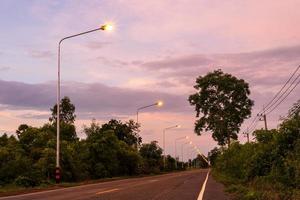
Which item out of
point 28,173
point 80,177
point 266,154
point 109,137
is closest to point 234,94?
point 109,137

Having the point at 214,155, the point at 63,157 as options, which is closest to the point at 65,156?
the point at 63,157

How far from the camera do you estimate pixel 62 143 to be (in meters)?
48.1

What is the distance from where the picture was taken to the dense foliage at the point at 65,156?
39.8 meters

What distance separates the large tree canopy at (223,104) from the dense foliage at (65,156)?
11293mm

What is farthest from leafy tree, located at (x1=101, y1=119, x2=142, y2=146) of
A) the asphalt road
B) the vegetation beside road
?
the asphalt road

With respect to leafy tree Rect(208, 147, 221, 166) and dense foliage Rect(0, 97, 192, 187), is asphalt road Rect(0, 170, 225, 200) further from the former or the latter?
leafy tree Rect(208, 147, 221, 166)

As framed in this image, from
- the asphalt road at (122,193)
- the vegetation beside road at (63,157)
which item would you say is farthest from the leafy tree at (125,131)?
the asphalt road at (122,193)

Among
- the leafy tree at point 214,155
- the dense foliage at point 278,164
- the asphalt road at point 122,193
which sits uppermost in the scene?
the leafy tree at point 214,155

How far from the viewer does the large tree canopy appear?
2702 inches

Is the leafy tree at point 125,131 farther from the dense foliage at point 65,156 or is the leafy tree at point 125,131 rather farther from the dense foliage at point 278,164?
the dense foliage at point 278,164

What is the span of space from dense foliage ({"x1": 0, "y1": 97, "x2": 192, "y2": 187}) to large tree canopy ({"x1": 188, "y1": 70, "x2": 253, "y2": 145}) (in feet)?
37.1

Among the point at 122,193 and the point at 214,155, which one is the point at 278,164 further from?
the point at 214,155

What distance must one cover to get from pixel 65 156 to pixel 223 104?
29165 mm

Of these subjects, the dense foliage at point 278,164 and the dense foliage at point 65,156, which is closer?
the dense foliage at point 278,164
